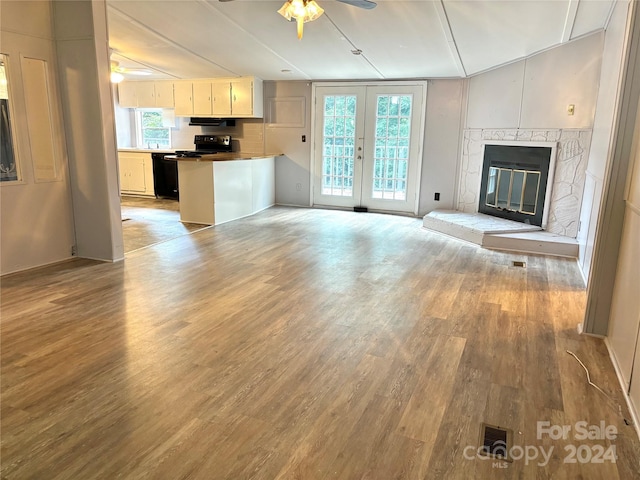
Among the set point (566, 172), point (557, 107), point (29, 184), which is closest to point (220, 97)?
point (29, 184)

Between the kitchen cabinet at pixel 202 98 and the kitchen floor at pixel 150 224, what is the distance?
175 cm

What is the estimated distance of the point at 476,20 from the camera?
444cm

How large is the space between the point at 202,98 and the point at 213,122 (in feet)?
1.50

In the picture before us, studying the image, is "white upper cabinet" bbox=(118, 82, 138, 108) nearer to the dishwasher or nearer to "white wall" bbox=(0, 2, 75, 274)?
the dishwasher

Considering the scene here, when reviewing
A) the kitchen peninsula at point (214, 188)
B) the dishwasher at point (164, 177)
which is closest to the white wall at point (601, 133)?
the kitchen peninsula at point (214, 188)

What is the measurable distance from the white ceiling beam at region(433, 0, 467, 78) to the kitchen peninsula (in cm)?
325

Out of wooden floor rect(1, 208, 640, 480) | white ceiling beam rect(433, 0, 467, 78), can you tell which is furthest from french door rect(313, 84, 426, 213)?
wooden floor rect(1, 208, 640, 480)

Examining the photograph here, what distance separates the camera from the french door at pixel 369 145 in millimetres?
7121

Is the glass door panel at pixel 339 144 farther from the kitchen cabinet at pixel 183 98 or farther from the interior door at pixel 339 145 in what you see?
the kitchen cabinet at pixel 183 98

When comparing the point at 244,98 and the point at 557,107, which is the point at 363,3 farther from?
the point at 244,98

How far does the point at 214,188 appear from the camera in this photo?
6.17 m

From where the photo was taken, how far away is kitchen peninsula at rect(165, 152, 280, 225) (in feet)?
20.1

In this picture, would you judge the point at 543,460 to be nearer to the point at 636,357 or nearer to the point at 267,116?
the point at 636,357

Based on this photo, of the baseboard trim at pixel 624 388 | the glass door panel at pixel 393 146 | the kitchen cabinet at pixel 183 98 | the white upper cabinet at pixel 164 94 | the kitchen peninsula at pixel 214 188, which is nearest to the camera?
the baseboard trim at pixel 624 388
